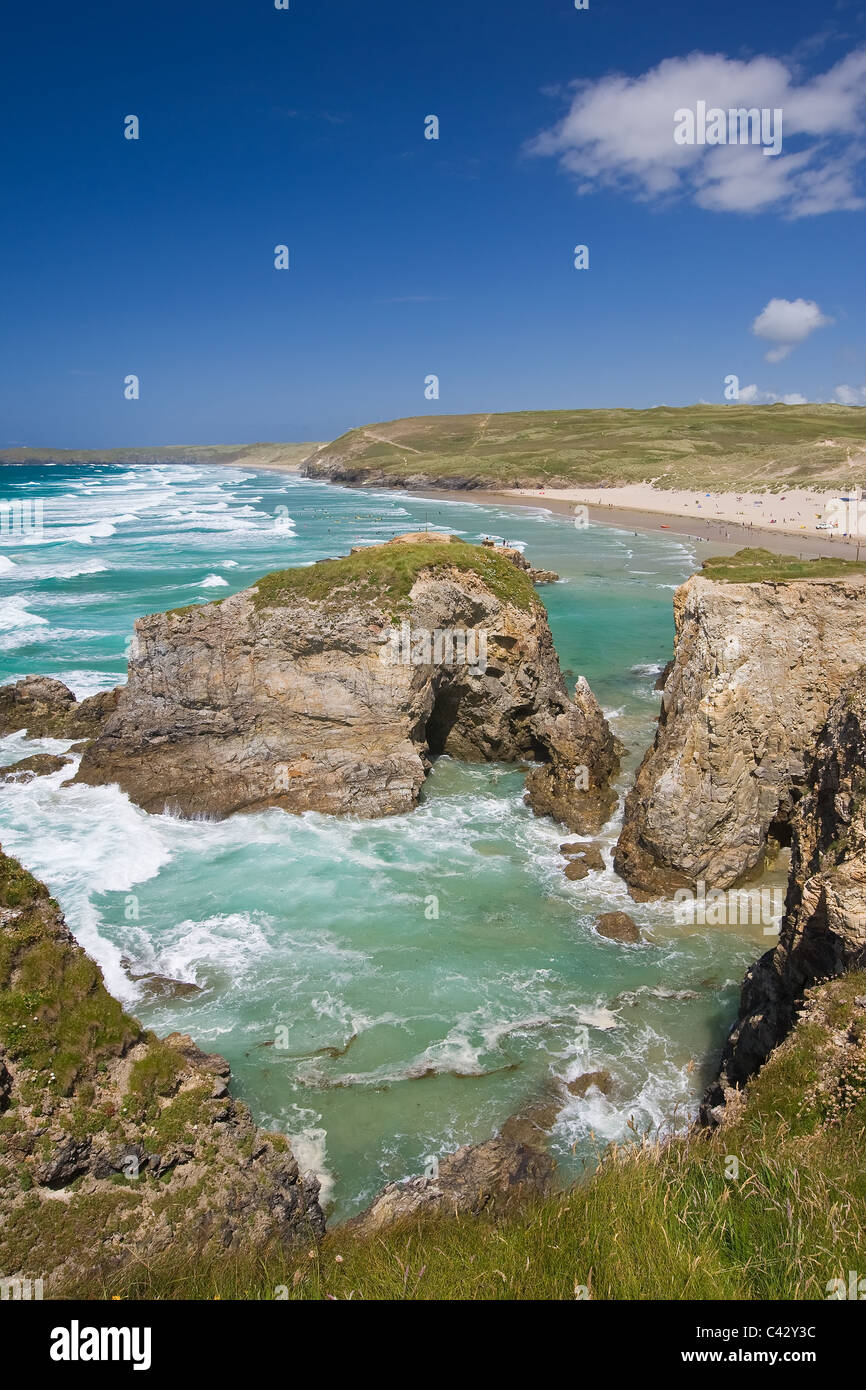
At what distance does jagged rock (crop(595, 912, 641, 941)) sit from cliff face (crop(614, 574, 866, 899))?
1.36 meters

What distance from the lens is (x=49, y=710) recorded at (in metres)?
30.6

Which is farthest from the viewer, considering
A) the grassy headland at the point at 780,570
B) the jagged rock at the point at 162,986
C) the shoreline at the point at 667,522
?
the shoreline at the point at 667,522

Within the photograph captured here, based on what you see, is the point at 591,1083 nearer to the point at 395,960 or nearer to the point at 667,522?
the point at 395,960

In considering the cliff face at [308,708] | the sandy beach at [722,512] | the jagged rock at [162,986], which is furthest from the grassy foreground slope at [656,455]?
the jagged rock at [162,986]

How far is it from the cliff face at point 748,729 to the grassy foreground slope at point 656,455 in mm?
98720

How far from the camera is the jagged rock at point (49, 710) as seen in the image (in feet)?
97.6

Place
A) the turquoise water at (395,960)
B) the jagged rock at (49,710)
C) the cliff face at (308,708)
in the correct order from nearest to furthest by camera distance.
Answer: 1. the turquoise water at (395,960)
2. the cliff face at (308,708)
3. the jagged rock at (49,710)

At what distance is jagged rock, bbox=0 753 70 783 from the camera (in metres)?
25.9

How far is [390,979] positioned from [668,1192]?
1123 cm

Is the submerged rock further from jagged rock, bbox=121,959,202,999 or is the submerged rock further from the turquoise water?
jagged rock, bbox=121,959,202,999

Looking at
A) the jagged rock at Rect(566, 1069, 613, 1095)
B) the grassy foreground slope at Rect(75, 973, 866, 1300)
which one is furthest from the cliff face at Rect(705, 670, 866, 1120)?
the jagged rock at Rect(566, 1069, 613, 1095)

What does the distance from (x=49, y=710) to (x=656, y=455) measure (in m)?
138

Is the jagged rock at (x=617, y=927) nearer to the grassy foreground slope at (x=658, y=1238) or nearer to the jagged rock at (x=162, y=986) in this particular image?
the jagged rock at (x=162, y=986)

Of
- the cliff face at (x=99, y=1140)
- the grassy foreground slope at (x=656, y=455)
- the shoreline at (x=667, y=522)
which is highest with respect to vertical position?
the grassy foreground slope at (x=656, y=455)
